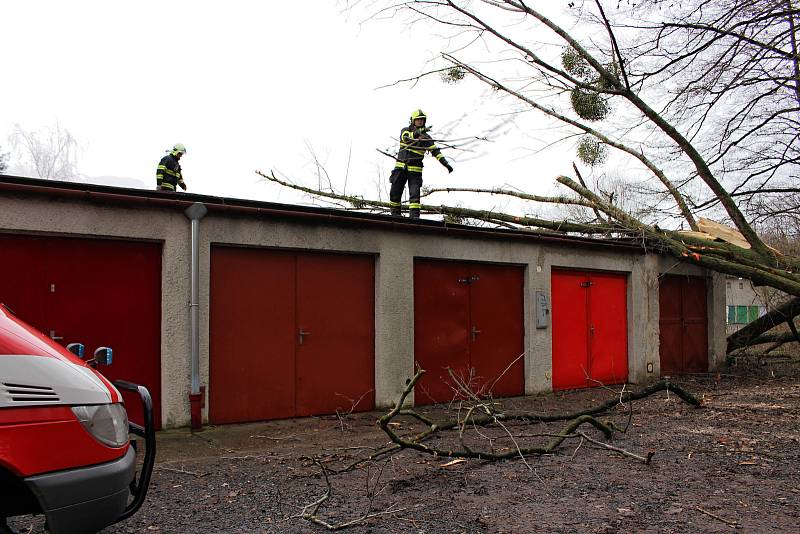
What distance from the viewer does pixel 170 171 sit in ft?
36.2

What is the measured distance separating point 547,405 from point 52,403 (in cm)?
844

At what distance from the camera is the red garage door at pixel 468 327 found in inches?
392

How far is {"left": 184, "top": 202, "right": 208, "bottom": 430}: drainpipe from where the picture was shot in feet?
24.7

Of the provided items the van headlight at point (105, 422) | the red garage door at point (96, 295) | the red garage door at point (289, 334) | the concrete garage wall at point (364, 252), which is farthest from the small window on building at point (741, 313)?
the van headlight at point (105, 422)

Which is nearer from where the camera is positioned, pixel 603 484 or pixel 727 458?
pixel 603 484

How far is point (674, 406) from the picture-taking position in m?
9.63

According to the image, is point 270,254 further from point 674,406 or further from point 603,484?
point 674,406

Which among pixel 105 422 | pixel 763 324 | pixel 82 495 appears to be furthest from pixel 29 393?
pixel 763 324

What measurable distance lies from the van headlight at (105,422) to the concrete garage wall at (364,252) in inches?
Result: 180

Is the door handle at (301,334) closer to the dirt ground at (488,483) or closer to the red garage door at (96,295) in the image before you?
the dirt ground at (488,483)

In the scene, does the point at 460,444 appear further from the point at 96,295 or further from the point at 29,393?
the point at 29,393

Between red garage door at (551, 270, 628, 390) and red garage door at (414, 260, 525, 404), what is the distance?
1.00 metres

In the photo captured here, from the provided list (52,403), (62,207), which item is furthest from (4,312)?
(62,207)

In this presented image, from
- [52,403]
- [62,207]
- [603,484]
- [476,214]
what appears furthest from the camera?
[476,214]
